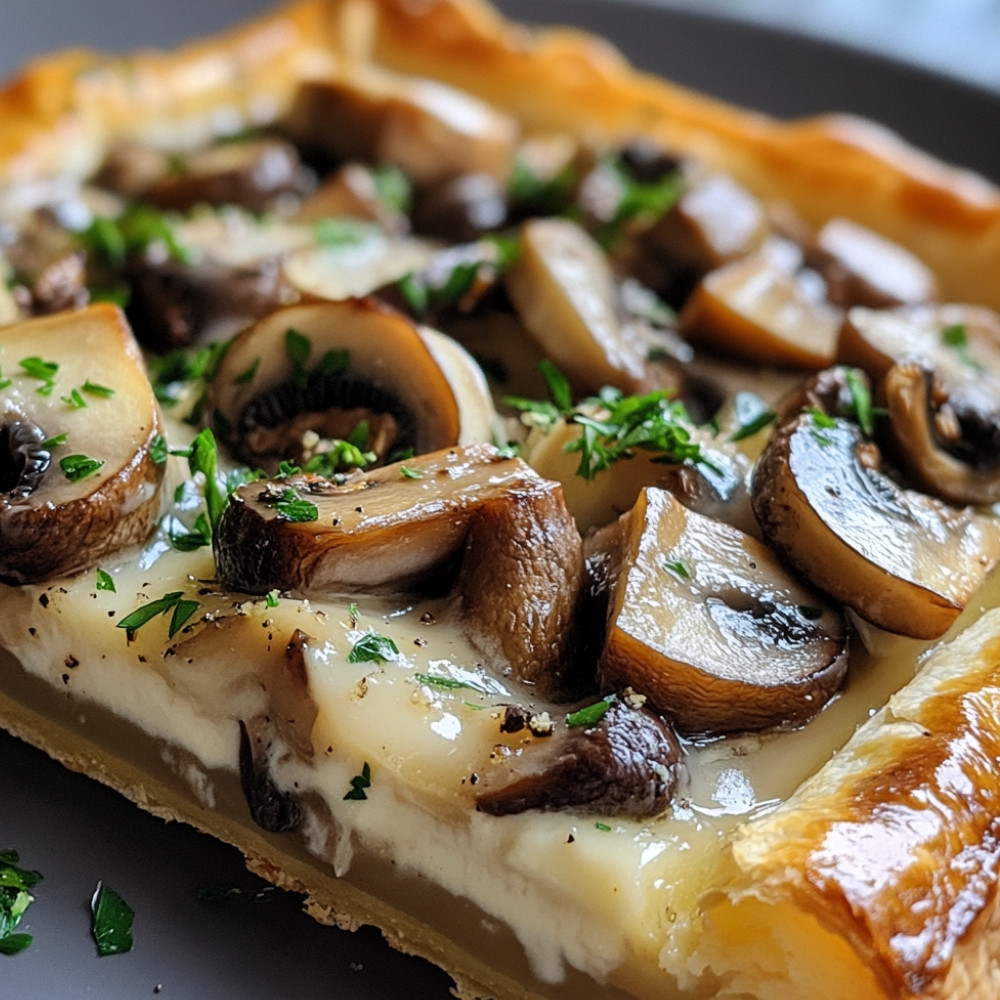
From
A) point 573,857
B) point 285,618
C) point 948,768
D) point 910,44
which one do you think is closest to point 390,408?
point 285,618

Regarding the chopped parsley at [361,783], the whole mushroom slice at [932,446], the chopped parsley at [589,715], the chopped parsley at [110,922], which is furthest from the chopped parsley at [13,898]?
the whole mushroom slice at [932,446]

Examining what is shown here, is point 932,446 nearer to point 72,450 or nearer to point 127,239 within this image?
point 72,450

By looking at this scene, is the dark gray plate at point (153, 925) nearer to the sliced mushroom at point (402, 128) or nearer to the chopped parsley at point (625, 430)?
the chopped parsley at point (625, 430)

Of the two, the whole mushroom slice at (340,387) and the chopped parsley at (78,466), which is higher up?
the whole mushroom slice at (340,387)

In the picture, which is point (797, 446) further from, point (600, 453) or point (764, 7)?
point (764, 7)

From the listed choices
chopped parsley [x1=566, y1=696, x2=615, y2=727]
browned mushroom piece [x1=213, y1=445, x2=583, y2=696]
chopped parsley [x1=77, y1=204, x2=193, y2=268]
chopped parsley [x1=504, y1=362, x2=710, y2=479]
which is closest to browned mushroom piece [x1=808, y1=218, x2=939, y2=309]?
chopped parsley [x1=504, y1=362, x2=710, y2=479]

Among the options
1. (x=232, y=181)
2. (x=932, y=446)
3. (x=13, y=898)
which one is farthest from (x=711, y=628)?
(x=232, y=181)
